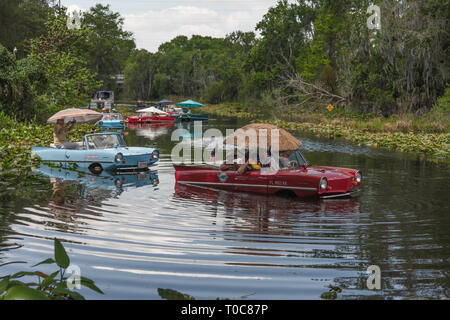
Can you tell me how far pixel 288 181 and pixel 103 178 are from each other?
676cm

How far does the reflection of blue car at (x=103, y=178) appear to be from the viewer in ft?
52.2

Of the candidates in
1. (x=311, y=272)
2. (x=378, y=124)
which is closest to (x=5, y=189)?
(x=311, y=272)

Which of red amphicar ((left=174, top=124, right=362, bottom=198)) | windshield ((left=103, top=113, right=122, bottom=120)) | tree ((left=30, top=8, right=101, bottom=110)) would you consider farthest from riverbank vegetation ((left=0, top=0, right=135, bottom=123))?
red amphicar ((left=174, top=124, right=362, bottom=198))

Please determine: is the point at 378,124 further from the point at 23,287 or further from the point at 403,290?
the point at 23,287

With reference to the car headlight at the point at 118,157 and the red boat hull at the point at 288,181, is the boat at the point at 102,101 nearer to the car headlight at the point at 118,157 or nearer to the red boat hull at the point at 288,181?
the car headlight at the point at 118,157

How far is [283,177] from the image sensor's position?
13.8 meters

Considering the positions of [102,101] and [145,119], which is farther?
[102,101]

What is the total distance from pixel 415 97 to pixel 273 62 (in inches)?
2216

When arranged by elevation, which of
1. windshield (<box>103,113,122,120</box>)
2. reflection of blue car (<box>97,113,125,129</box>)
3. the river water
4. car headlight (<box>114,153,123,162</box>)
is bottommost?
the river water

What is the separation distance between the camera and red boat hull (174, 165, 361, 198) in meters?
13.5

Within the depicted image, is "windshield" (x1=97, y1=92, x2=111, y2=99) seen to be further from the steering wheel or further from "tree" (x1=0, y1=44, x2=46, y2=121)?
the steering wheel

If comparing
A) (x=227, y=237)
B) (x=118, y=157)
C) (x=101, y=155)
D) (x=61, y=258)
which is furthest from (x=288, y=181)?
(x=61, y=258)

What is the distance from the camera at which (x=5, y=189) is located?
1469 centimetres

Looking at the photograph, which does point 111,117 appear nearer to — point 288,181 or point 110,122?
point 110,122
